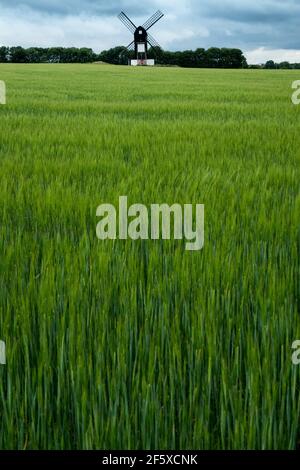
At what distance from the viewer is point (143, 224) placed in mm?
2119

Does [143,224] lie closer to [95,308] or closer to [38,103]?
[95,308]

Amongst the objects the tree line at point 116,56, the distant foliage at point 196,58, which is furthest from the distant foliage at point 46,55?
the distant foliage at point 196,58

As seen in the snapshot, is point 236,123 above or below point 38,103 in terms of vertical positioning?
below

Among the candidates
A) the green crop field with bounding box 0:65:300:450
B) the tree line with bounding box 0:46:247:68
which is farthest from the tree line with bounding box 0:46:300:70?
the green crop field with bounding box 0:65:300:450

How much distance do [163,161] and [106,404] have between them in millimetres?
2733

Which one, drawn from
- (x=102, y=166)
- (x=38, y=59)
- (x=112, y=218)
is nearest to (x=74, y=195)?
(x=112, y=218)
